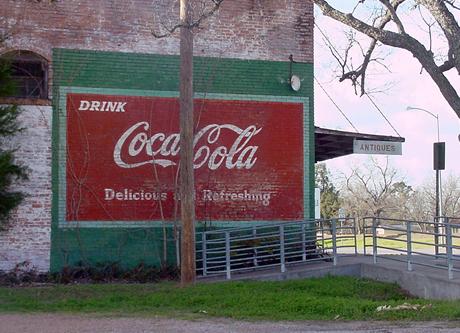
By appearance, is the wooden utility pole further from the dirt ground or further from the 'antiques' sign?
the 'antiques' sign

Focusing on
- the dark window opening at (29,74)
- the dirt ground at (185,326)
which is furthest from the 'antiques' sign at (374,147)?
the dirt ground at (185,326)

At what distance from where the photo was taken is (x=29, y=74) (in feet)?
65.9

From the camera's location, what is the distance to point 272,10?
21266 millimetres

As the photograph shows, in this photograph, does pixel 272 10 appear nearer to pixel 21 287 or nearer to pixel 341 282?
pixel 341 282

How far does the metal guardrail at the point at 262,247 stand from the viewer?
753 inches

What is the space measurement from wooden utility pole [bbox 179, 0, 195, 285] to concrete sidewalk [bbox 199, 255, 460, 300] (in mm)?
1961

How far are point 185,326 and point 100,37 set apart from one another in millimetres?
9869

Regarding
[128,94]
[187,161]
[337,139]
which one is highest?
[128,94]

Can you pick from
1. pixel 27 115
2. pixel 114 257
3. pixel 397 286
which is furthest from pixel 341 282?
pixel 27 115

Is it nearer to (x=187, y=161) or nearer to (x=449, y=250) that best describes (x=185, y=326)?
(x=187, y=161)

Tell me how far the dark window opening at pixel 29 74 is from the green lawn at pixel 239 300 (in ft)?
16.4

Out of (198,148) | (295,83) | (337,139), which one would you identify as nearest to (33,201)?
(198,148)

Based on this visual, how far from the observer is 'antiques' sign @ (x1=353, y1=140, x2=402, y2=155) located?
72.1ft

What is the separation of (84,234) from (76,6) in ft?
18.7
